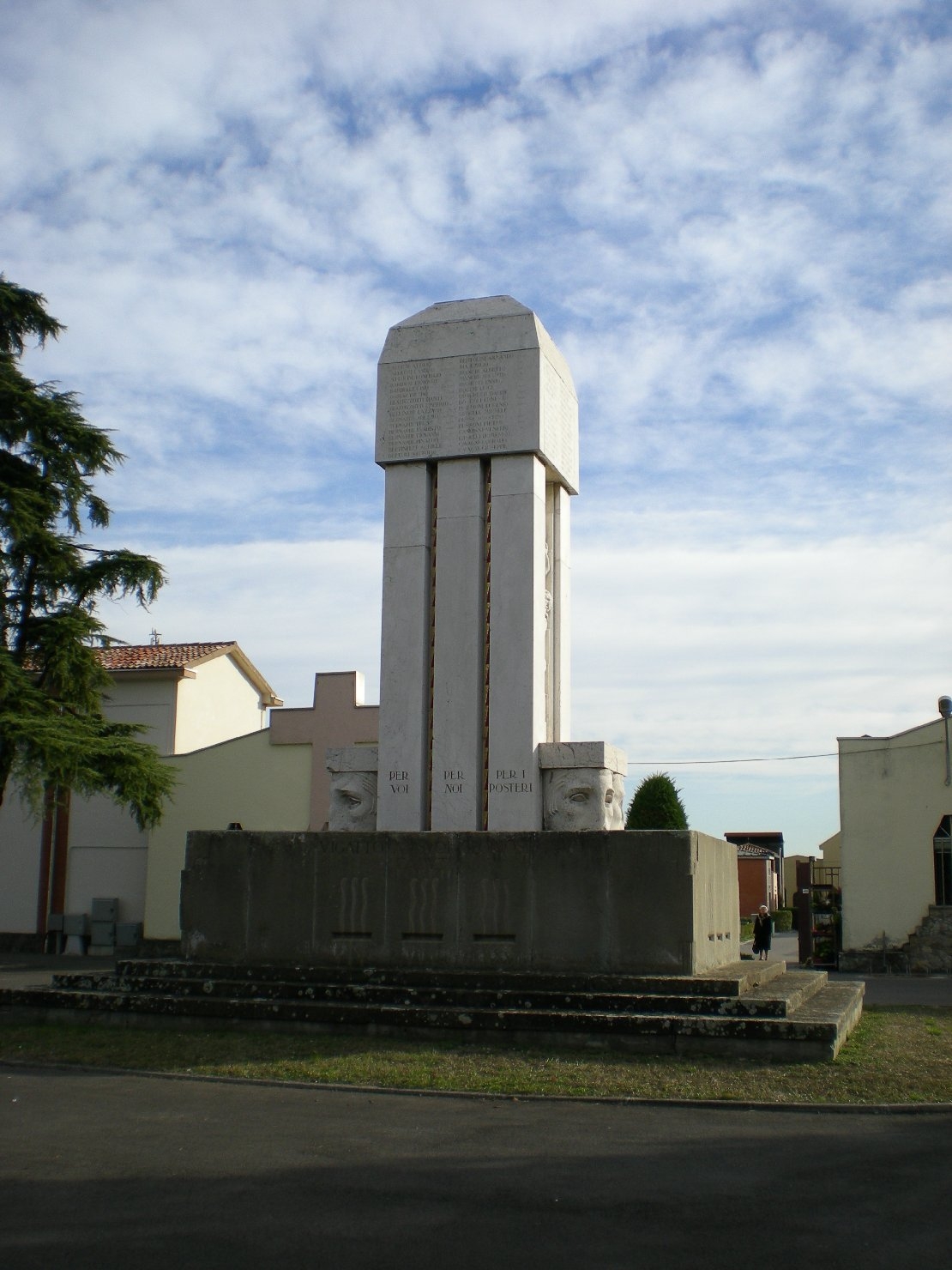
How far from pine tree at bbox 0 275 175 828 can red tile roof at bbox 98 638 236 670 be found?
719 centimetres

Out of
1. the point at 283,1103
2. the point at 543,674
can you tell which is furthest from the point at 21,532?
the point at 283,1103

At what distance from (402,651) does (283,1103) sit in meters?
5.27

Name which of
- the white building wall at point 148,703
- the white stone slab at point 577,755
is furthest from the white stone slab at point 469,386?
the white building wall at point 148,703

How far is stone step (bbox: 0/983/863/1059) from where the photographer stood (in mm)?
9281

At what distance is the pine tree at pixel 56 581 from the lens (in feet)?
70.5

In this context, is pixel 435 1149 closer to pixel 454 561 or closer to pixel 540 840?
pixel 540 840

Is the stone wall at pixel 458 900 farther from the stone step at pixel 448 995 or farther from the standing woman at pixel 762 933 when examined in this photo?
the standing woman at pixel 762 933

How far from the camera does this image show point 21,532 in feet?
69.9

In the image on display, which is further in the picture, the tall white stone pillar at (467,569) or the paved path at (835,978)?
the paved path at (835,978)

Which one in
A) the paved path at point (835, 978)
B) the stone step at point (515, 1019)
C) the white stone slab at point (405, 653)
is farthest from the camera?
the paved path at point (835, 978)

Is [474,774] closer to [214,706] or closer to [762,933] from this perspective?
[762,933]

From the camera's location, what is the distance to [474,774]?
12.1 meters

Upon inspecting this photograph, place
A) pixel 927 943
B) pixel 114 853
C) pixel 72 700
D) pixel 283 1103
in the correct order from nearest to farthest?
pixel 283 1103
pixel 72 700
pixel 927 943
pixel 114 853

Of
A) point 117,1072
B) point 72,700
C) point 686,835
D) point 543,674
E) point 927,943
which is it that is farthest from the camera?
point 927,943
